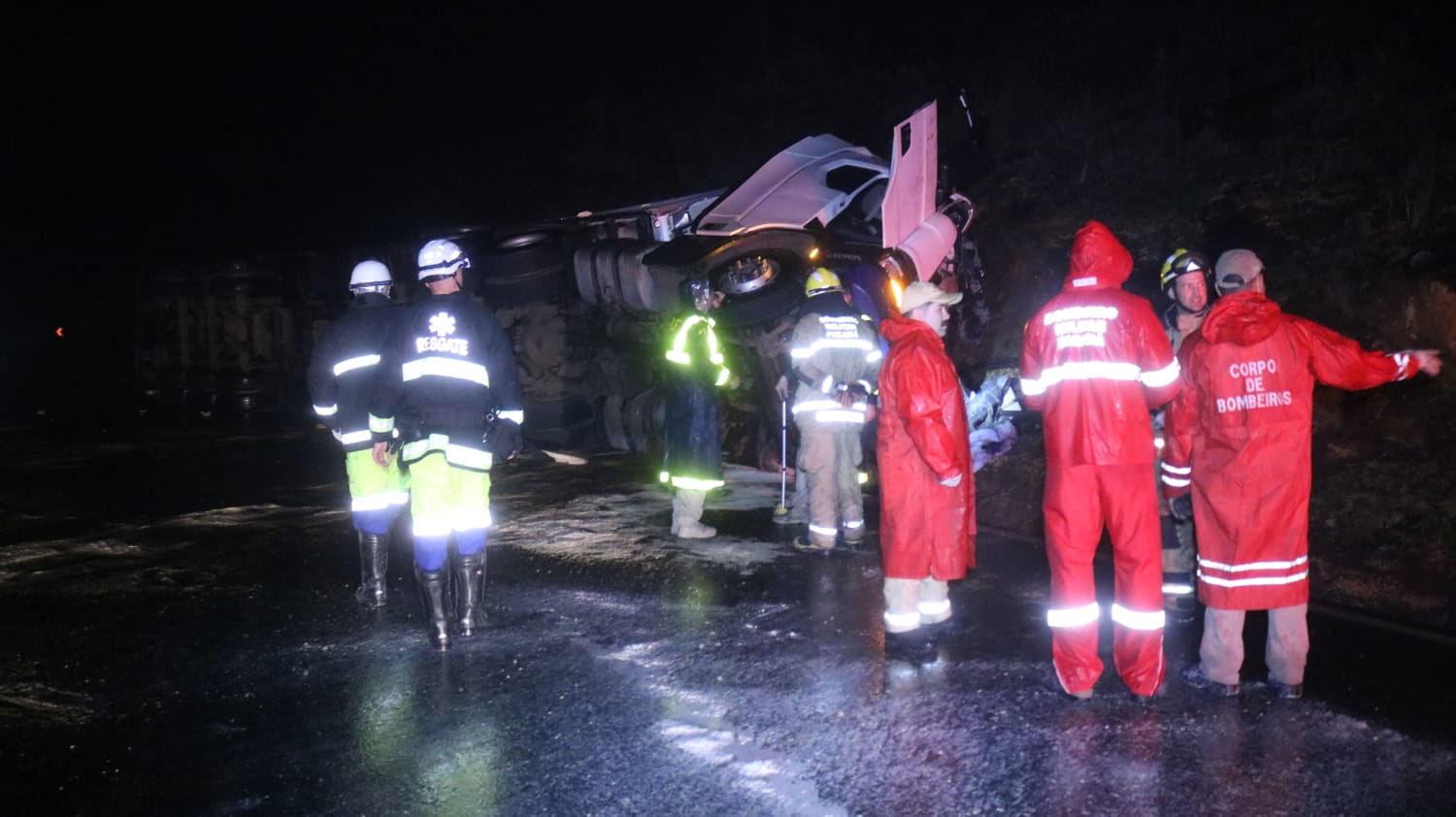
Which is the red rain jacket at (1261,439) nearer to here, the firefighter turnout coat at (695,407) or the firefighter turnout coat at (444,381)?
the firefighter turnout coat at (444,381)

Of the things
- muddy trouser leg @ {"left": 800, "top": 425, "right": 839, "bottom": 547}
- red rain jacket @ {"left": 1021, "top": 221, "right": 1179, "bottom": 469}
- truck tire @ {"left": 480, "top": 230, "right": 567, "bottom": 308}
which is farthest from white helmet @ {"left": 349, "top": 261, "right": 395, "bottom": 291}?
truck tire @ {"left": 480, "top": 230, "right": 567, "bottom": 308}

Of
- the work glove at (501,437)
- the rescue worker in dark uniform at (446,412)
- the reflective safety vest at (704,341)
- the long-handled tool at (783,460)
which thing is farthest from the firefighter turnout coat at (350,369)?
the long-handled tool at (783,460)

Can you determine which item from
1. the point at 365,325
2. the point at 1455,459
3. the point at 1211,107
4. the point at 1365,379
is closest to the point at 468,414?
the point at 365,325

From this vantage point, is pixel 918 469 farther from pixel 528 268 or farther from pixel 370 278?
pixel 528 268

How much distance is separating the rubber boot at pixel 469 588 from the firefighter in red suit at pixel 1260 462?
11.1 feet

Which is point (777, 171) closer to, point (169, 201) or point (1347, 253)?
point (1347, 253)

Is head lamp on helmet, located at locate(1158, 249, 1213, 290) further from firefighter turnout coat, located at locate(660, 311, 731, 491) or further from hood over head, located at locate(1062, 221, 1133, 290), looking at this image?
firefighter turnout coat, located at locate(660, 311, 731, 491)

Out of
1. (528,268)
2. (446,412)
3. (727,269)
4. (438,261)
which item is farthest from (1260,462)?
(528,268)

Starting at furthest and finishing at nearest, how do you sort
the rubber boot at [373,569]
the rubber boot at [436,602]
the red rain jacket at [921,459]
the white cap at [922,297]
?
the rubber boot at [373,569]
the rubber boot at [436,602]
the white cap at [922,297]
the red rain jacket at [921,459]

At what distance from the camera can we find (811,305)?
6.59 metres

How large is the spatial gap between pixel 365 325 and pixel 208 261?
41.9ft

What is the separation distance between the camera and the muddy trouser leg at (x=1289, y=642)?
4066 millimetres

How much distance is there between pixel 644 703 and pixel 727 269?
16.7 ft

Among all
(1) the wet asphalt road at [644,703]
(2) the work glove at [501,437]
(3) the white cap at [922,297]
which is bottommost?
(1) the wet asphalt road at [644,703]
